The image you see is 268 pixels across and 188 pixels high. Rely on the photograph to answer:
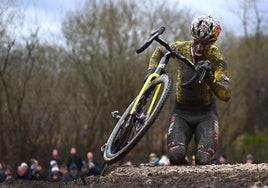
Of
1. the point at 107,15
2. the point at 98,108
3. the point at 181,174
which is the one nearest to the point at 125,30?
the point at 107,15

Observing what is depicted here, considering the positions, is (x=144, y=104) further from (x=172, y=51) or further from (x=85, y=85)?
(x=85, y=85)

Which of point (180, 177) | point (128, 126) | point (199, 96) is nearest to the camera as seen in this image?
point (180, 177)

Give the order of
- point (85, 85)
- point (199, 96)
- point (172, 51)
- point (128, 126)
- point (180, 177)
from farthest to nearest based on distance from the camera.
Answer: point (85, 85) < point (199, 96) < point (128, 126) < point (172, 51) < point (180, 177)

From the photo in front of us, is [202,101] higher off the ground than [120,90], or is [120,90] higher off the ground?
[120,90]

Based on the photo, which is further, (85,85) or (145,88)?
(85,85)

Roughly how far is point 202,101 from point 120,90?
68.9ft

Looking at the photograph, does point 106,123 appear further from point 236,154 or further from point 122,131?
point 122,131

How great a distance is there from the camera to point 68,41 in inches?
1216

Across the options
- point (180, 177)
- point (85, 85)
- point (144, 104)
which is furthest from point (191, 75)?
point (85, 85)

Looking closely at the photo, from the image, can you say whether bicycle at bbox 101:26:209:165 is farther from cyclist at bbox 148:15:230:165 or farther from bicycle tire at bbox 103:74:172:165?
cyclist at bbox 148:15:230:165

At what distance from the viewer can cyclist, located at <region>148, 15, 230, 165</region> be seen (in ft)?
32.9

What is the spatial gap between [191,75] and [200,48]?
43cm

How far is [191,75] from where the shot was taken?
10344 millimetres

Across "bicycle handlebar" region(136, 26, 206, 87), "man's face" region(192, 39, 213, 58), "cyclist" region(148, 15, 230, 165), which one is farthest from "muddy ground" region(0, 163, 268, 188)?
"man's face" region(192, 39, 213, 58)
